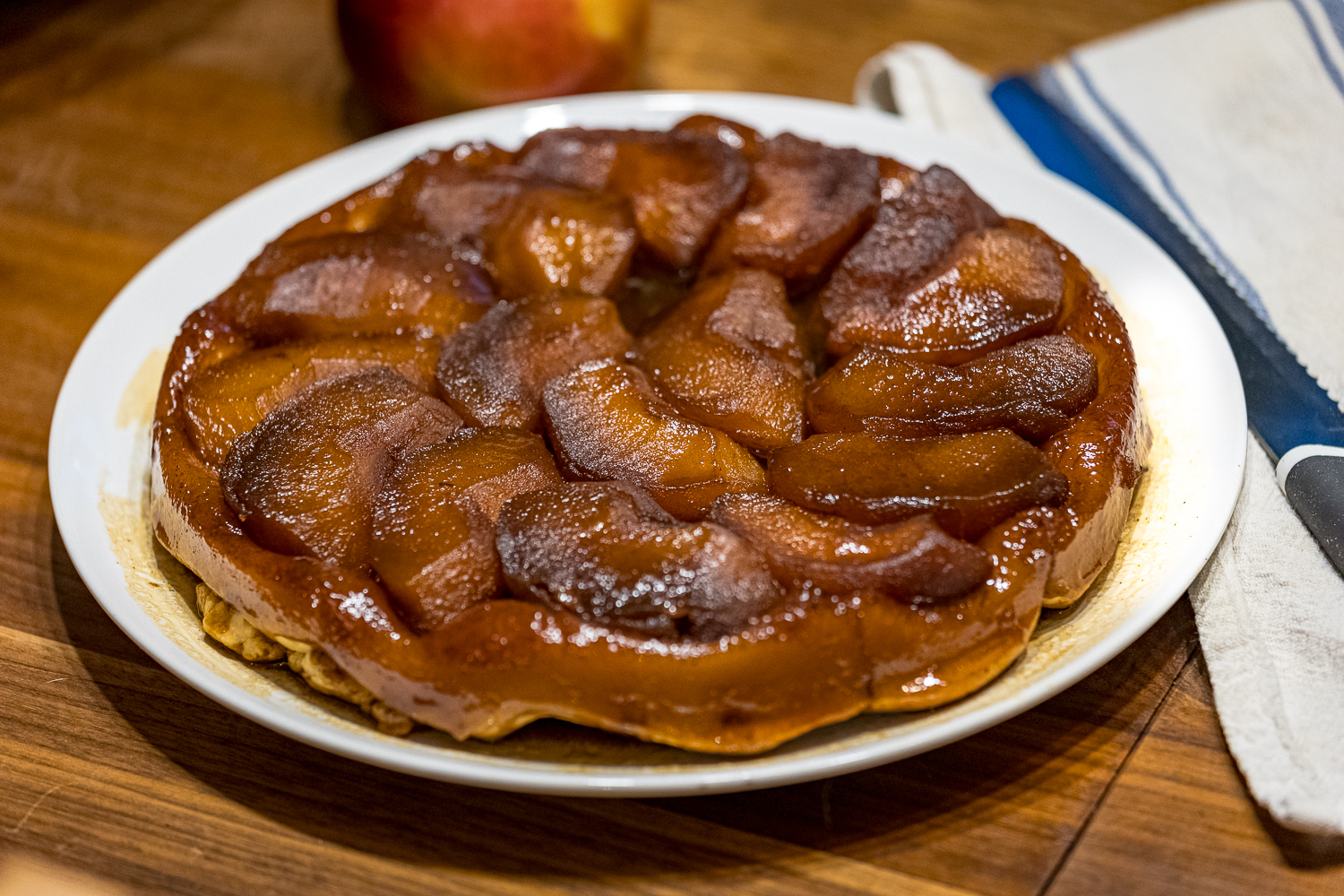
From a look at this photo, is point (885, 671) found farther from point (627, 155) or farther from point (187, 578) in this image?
point (627, 155)

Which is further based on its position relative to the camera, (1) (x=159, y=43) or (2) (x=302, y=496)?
(1) (x=159, y=43)

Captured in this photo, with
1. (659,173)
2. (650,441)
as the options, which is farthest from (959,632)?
(659,173)

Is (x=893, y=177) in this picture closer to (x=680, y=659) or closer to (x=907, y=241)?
(x=907, y=241)

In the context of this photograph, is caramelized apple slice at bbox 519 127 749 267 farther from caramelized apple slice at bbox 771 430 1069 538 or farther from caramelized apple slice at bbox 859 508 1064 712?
caramelized apple slice at bbox 859 508 1064 712

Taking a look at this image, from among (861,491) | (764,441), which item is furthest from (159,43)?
(861,491)

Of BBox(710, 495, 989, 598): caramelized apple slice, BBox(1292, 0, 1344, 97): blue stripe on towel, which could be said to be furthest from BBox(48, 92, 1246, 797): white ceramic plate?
BBox(1292, 0, 1344, 97): blue stripe on towel

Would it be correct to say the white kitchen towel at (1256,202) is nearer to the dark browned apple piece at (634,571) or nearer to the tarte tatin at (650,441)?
the tarte tatin at (650,441)

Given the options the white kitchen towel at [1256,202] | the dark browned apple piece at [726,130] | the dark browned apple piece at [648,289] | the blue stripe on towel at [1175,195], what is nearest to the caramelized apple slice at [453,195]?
the dark browned apple piece at [648,289]
